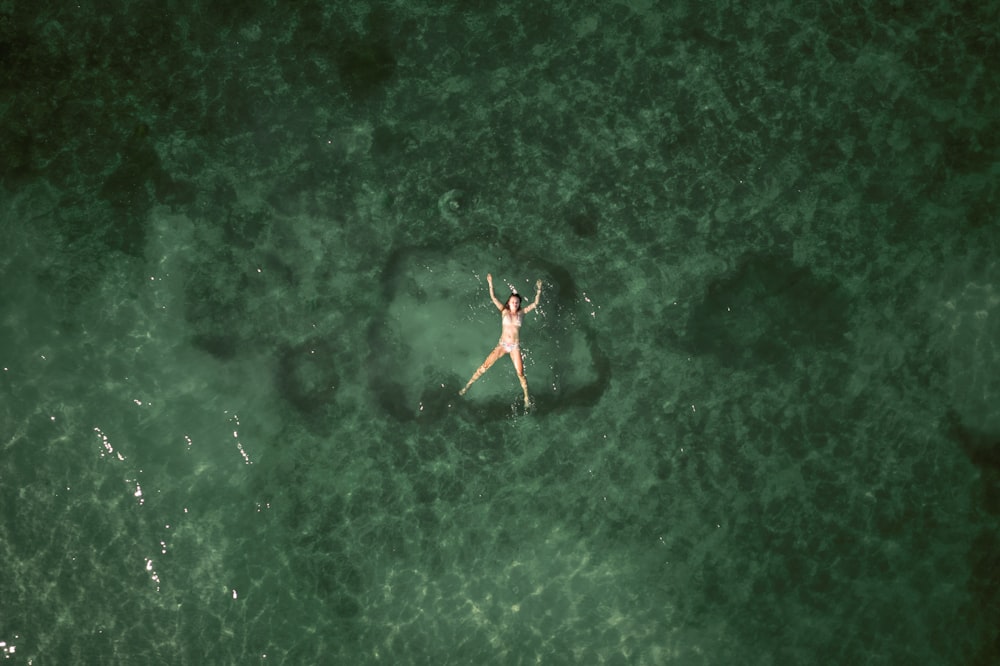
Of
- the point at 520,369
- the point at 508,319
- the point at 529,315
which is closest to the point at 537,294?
the point at 529,315

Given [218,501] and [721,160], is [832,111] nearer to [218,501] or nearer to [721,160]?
[721,160]

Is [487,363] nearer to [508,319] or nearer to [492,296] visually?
[508,319]

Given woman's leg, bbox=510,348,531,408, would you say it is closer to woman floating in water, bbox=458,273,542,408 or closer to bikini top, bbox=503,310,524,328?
woman floating in water, bbox=458,273,542,408

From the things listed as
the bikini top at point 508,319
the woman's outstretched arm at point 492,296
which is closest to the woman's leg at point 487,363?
the bikini top at point 508,319

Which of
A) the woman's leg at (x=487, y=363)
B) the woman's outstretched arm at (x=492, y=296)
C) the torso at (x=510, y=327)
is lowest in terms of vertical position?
the woman's leg at (x=487, y=363)

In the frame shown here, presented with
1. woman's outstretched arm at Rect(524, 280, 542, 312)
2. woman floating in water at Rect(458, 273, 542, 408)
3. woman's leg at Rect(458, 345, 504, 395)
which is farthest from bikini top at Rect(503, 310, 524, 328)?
woman's leg at Rect(458, 345, 504, 395)

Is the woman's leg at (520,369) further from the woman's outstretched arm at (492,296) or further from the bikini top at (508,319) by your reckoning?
the woman's outstretched arm at (492,296)
